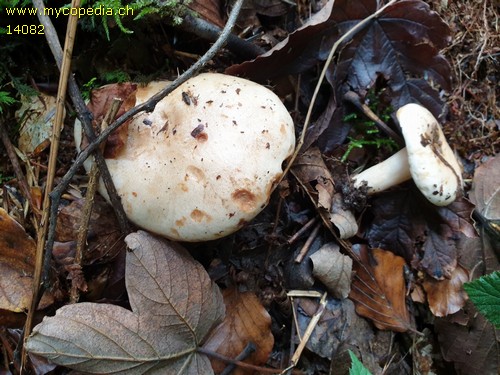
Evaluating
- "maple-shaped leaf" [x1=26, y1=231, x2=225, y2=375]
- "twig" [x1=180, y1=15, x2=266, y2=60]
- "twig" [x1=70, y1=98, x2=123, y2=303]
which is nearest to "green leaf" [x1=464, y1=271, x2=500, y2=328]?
"maple-shaped leaf" [x1=26, y1=231, x2=225, y2=375]

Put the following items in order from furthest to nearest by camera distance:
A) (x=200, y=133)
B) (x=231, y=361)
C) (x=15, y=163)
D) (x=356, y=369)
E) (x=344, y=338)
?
(x=344, y=338) < (x=15, y=163) < (x=231, y=361) < (x=200, y=133) < (x=356, y=369)

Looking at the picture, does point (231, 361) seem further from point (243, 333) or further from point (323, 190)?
point (323, 190)

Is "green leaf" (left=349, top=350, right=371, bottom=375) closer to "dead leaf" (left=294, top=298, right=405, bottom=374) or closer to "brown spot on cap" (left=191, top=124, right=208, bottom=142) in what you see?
"dead leaf" (left=294, top=298, right=405, bottom=374)

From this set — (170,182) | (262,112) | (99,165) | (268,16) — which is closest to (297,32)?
(268,16)

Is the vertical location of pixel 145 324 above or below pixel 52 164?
below

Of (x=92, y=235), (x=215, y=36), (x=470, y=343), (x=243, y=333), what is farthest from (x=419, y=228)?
(x=92, y=235)

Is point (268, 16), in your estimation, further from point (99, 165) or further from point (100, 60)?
point (99, 165)

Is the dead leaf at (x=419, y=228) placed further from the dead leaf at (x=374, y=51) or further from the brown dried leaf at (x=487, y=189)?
the dead leaf at (x=374, y=51)
